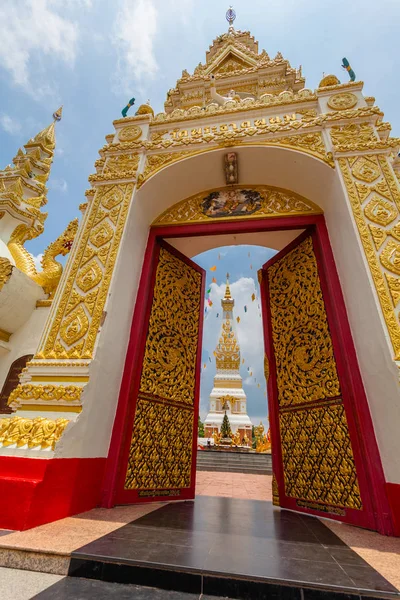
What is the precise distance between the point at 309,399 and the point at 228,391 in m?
14.1

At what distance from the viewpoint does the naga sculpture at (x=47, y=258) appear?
15.7 ft

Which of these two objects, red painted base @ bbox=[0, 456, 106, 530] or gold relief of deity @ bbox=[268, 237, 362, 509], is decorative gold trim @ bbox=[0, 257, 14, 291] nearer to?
red painted base @ bbox=[0, 456, 106, 530]

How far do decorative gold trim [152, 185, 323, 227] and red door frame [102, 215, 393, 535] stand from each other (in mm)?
75

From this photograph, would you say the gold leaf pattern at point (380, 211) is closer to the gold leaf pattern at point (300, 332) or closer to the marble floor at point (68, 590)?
the gold leaf pattern at point (300, 332)

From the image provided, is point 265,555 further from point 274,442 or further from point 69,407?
point 274,442

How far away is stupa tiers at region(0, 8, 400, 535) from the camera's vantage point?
237 cm

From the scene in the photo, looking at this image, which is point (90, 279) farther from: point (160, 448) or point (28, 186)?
point (28, 186)

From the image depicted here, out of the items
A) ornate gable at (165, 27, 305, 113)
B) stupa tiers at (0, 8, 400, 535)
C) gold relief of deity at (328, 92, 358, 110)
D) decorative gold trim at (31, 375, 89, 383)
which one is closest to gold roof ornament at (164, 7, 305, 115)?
ornate gable at (165, 27, 305, 113)

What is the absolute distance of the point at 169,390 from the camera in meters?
3.54

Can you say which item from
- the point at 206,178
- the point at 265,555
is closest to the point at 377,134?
the point at 206,178

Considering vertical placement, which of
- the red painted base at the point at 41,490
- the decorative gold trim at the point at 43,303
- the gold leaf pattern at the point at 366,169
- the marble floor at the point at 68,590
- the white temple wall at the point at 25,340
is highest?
the gold leaf pattern at the point at 366,169

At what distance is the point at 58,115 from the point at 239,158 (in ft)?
26.9

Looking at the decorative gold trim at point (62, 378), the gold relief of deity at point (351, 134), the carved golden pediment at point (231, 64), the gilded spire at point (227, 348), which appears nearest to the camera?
the decorative gold trim at point (62, 378)

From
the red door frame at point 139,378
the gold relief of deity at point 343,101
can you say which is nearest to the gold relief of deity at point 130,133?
the red door frame at point 139,378
